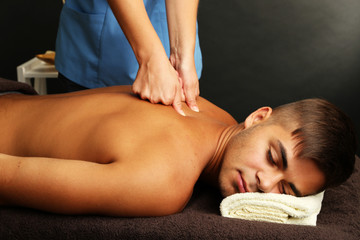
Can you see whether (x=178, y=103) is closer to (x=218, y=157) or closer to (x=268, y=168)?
(x=218, y=157)

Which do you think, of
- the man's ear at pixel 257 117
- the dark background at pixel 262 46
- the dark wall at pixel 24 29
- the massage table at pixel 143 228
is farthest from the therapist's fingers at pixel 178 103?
the dark wall at pixel 24 29

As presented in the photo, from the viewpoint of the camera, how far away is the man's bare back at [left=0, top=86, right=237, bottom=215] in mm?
989

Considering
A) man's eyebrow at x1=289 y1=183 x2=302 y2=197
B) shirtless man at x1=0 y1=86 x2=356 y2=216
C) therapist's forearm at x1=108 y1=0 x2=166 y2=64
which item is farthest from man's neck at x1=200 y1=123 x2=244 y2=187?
therapist's forearm at x1=108 y1=0 x2=166 y2=64

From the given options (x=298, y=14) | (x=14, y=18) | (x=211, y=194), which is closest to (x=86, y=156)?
(x=211, y=194)

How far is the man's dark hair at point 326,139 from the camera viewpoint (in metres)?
1.16

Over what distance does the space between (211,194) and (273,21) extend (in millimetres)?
2262

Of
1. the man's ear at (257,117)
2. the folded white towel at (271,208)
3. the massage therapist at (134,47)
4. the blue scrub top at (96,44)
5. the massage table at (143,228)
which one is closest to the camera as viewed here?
the massage table at (143,228)

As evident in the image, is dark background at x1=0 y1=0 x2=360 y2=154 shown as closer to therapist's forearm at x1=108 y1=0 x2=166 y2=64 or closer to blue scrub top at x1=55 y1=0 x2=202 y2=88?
blue scrub top at x1=55 y1=0 x2=202 y2=88

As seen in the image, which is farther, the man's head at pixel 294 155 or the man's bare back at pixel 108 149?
the man's head at pixel 294 155

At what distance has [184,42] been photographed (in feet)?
4.55

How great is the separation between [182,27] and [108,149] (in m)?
0.56

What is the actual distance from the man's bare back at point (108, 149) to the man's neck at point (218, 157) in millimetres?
24

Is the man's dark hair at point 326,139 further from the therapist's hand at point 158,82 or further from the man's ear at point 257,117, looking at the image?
the therapist's hand at point 158,82

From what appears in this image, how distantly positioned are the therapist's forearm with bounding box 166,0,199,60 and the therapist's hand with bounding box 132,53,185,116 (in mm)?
163
